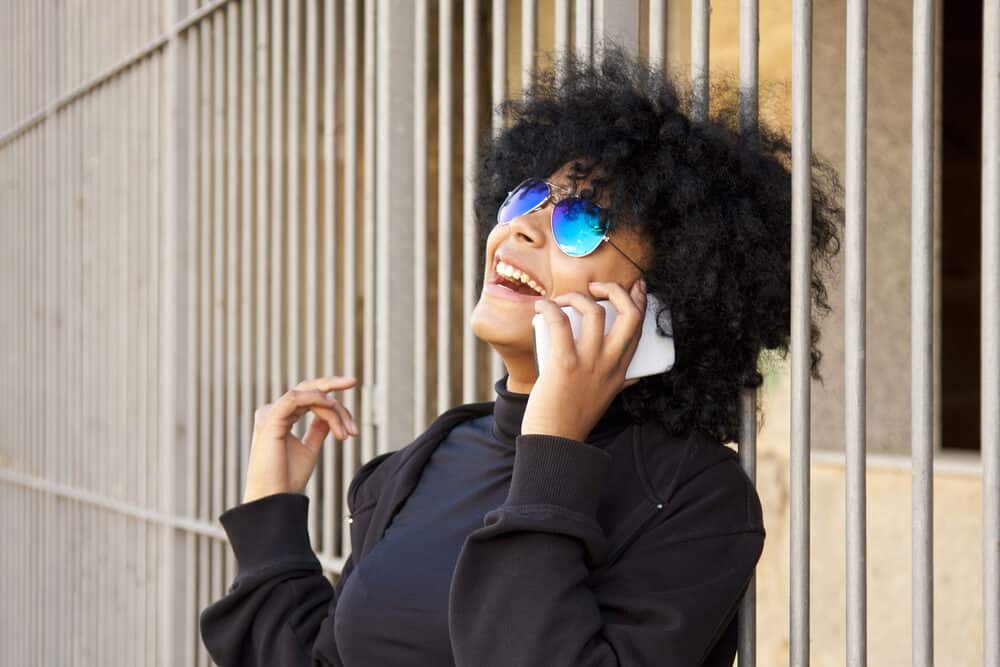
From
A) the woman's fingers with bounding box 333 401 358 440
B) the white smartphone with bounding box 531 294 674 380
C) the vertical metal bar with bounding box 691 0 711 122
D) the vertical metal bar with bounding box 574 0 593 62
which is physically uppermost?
the vertical metal bar with bounding box 574 0 593 62

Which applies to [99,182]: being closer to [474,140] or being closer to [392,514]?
[474,140]

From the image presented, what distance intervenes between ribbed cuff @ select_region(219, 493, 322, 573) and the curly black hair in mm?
656

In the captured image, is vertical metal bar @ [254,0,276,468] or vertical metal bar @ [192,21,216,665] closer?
vertical metal bar @ [254,0,276,468]

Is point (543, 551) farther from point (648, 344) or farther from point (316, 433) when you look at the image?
point (316, 433)

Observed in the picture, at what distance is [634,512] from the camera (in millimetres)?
1558

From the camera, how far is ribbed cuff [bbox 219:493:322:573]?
2.04 m

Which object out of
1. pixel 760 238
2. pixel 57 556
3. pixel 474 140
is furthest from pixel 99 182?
pixel 760 238

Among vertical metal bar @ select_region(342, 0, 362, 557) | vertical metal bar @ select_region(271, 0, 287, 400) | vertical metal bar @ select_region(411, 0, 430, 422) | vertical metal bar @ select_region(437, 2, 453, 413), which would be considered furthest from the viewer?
vertical metal bar @ select_region(271, 0, 287, 400)

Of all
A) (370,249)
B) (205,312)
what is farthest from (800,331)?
(205,312)

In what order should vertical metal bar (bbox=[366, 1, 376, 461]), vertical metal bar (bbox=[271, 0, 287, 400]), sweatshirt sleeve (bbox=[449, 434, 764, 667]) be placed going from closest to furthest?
sweatshirt sleeve (bbox=[449, 434, 764, 667]), vertical metal bar (bbox=[366, 1, 376, 461]), vertical metal bar (bbox=[271, 0, 287, 400])

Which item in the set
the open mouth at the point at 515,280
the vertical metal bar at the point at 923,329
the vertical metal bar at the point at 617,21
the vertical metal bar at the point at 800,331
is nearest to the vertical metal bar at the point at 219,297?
the vertical metal bar at the point at 617,21

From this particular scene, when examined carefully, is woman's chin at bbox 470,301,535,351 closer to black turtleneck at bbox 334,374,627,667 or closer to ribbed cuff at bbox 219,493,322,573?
black turtleneck at bbox 334,374,627,667

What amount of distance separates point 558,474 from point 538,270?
1.02 ft

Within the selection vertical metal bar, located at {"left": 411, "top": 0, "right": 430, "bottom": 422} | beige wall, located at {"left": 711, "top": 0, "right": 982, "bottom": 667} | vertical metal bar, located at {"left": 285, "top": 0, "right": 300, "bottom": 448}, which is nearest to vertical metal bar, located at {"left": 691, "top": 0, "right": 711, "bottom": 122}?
vertical metal bar, located at {"left": 411, "top": 0, "right": 430, "bottom": 422}
